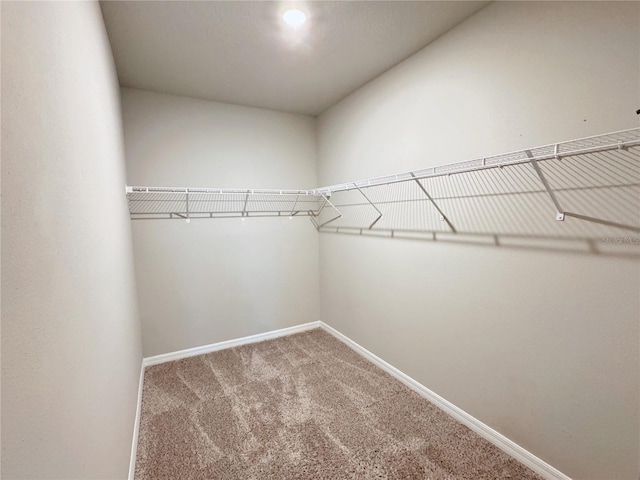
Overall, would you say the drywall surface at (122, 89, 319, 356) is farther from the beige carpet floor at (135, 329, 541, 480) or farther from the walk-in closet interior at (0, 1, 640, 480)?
the beige carpet floor at (135, 329, 541, 480)

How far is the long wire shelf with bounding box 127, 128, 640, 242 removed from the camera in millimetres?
1204

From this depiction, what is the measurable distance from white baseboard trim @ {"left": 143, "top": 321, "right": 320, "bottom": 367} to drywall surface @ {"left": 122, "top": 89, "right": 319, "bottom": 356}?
51 millimetres

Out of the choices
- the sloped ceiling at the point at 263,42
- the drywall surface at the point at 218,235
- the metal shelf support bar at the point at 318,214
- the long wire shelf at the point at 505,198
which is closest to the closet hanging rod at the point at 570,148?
the long wire shelf at the point at 505,198

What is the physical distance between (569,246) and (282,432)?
6.16 feet

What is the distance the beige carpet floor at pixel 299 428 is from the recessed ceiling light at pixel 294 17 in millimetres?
2460

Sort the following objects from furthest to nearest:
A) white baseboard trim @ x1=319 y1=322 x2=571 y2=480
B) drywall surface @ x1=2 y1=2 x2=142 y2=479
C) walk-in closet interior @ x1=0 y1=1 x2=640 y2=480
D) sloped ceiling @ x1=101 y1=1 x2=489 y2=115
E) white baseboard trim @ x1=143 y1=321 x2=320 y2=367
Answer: white baseboard trim @ x1=143 y1=321 x2=320 y2=367 → sloped ceiling @ x1=101 y1=1 x2=489 y2=115 → white baseboard trim @ x1=319 y1=322 x2=571 y2=480 → walk-in closet interior @ x1=0 y1=1 x2=640 y2=480 → drywall surface @ x1=2 y1=2 x2=142 y2=479

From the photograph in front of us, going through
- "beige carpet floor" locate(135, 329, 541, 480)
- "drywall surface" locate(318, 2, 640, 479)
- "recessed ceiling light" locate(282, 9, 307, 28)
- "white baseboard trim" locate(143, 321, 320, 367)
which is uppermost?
"recessed ceiling light" locate(282, 9, 307, 28)

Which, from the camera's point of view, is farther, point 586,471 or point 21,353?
point 586,471

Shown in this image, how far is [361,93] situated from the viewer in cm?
260

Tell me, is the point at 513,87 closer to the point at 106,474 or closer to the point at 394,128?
the point at 394,128

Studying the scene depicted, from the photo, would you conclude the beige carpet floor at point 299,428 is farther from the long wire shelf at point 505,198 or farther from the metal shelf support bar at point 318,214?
the metal shelf support bar at point 318,214

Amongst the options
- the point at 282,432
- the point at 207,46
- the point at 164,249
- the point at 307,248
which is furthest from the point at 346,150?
the point at 282,432

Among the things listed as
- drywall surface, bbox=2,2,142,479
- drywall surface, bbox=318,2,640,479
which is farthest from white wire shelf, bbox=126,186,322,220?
drywall surface, bbox=2,2,142,479

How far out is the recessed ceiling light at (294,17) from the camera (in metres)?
1.62
